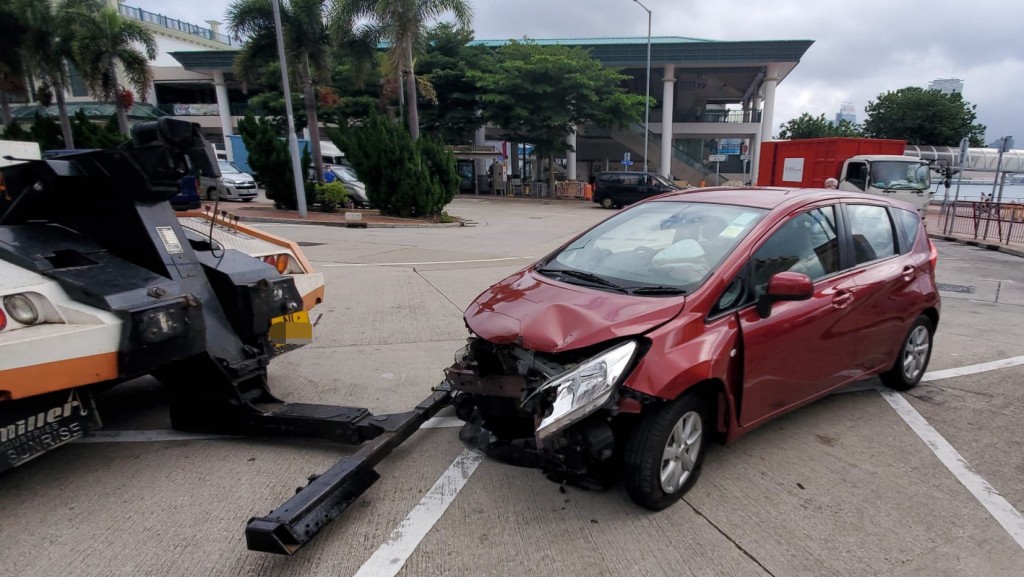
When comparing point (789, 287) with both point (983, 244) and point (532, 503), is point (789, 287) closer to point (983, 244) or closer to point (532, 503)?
point (532, 503)

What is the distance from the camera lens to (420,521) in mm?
2955

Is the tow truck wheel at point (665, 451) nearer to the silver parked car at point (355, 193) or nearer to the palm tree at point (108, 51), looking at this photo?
the silver parked car at point (355, 193)

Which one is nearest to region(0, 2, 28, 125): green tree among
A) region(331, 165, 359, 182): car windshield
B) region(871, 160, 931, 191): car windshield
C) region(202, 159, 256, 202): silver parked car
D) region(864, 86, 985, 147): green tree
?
region(202, 159, 256, 202): silver parked car

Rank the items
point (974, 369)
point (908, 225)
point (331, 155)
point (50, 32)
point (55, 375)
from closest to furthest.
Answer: point (55, 375) → point (908, 225) → point (974, 369) → point (50, 32) → point (331, 155)

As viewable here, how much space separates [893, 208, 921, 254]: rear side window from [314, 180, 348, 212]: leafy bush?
18210 millimetres

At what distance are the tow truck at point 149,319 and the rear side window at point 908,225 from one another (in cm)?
375

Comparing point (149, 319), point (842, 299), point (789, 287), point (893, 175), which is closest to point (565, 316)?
point (789, 287)

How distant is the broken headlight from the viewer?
8.97 feet

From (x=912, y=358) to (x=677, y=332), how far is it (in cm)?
291

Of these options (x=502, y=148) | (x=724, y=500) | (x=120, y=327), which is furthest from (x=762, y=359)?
(x=502, y=148)

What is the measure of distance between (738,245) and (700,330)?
0.69 m

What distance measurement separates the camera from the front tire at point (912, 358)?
4531 mm

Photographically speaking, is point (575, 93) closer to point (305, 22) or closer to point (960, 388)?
point (305, 22)

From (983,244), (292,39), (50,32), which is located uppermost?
(50,32)
